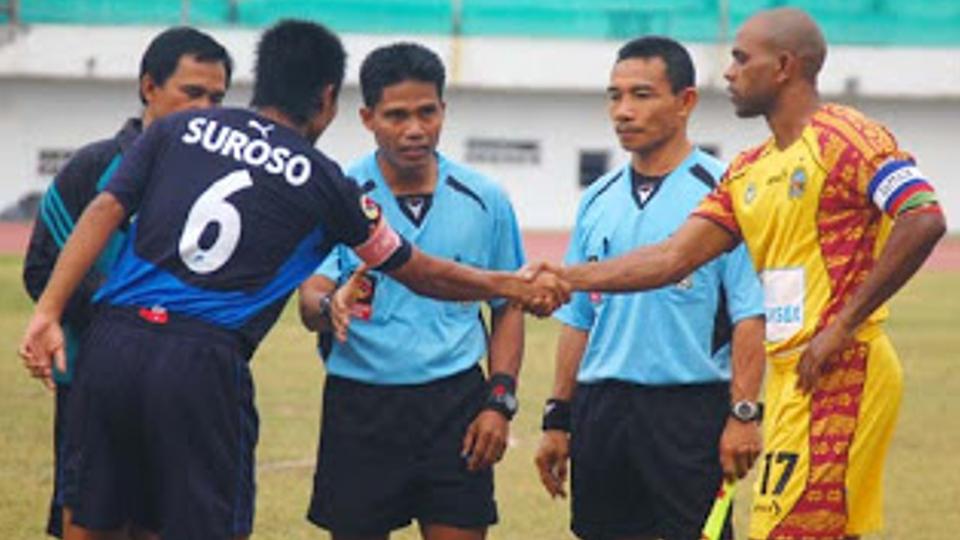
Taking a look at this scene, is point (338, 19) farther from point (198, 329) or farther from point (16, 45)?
point (198, 329)

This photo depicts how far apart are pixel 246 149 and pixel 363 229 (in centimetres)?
52

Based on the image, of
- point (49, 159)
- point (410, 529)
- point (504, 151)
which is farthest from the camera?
point (504, 151)

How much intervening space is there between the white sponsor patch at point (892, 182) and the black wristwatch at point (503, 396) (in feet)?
6.66

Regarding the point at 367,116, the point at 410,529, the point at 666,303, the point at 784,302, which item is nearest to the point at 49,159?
the point at 410,529

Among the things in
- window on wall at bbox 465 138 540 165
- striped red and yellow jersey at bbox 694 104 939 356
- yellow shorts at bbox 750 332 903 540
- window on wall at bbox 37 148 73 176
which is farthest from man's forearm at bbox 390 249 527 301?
window on wall at bbox 465 138 540 165

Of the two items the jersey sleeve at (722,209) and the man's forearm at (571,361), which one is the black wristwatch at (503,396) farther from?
the jersey sleeve at (722,209)

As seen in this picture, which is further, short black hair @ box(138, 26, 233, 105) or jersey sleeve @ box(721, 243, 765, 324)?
short black hair @ box(138, 26, 233, 105)

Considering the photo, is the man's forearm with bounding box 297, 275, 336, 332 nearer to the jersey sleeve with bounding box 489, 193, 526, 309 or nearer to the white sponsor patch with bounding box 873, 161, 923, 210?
the jersey sleeve with bounding box 489, 193, 526, 309

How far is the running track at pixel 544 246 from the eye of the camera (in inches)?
1558

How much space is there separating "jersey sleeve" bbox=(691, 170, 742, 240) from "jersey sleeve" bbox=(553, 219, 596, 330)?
0.99 metres

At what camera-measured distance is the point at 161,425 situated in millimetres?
7500

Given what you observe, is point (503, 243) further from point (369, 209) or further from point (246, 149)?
point (246, 149)

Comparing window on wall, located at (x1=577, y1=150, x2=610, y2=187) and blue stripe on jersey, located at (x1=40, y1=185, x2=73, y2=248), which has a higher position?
window on wall, located at (x1=577, y1=150, x2=610, y2=187)

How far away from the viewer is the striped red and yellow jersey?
24.3 feet
